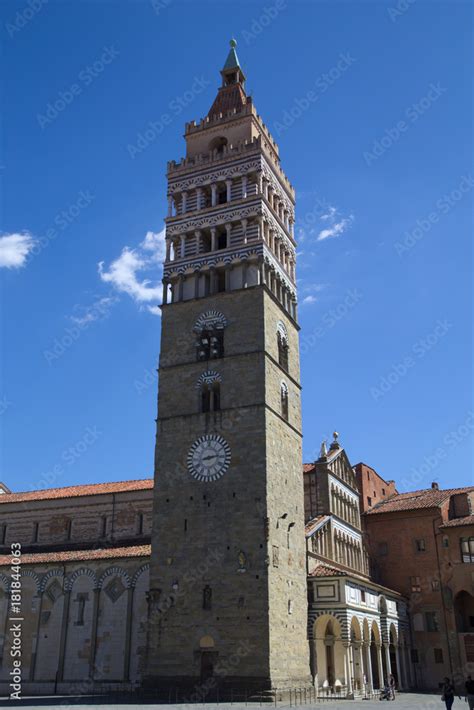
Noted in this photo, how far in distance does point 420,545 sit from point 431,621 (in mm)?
4222

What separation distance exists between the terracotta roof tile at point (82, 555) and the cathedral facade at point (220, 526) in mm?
171

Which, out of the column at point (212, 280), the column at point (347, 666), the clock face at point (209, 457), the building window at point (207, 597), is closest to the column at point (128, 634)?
the building window at point (207, 597)

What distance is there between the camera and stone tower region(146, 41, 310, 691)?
2503cm

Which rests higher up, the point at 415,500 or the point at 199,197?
the point at 199,197

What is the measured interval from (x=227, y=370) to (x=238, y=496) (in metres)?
5.36

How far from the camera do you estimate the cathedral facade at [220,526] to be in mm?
25438

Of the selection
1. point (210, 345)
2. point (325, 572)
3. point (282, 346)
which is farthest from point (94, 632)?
point (282, 346)

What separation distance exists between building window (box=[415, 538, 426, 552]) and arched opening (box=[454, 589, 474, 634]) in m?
3.15

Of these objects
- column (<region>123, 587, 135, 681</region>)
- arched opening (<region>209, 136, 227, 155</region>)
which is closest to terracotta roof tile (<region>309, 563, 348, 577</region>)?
column (<region>123, 587, 135, 681</region>)

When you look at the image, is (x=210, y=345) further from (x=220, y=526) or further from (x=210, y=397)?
(x=220, y=526)

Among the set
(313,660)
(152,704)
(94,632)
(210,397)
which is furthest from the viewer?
(94,632)

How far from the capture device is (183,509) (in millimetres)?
27438

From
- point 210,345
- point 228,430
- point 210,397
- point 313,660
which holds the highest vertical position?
point 210,345

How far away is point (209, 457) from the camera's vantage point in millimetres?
27719
